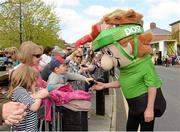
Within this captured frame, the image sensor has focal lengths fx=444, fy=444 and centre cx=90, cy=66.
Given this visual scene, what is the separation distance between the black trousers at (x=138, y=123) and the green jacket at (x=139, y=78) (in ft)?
0.92

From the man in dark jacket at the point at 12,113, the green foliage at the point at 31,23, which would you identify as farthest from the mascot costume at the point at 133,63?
the green foliage at the point at 31,23

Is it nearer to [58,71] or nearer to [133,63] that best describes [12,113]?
[133,63]

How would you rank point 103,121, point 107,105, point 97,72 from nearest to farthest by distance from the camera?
point 103,121
point 107,105
point 97,72

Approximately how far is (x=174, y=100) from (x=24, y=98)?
9835mm

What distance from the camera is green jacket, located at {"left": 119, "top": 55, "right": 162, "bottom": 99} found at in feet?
16.0

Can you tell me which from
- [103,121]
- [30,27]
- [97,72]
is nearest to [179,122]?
[103,121]

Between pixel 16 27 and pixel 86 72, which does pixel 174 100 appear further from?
pixel 16 27

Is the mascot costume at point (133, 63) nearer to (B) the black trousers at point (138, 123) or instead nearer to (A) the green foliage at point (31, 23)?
(B) the black trousers at point (138, 123)

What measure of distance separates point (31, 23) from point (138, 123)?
52.3 m

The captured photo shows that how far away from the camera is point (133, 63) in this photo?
5012 mm

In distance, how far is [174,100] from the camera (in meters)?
13.9

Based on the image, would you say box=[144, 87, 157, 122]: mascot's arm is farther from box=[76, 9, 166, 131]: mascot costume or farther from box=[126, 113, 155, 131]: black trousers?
box=[126, 113, 155, 131]: black trousers

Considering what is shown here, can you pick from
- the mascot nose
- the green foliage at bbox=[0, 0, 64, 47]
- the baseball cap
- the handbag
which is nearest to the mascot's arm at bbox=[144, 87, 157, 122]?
the handbag

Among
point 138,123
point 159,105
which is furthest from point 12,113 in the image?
point 138,123
